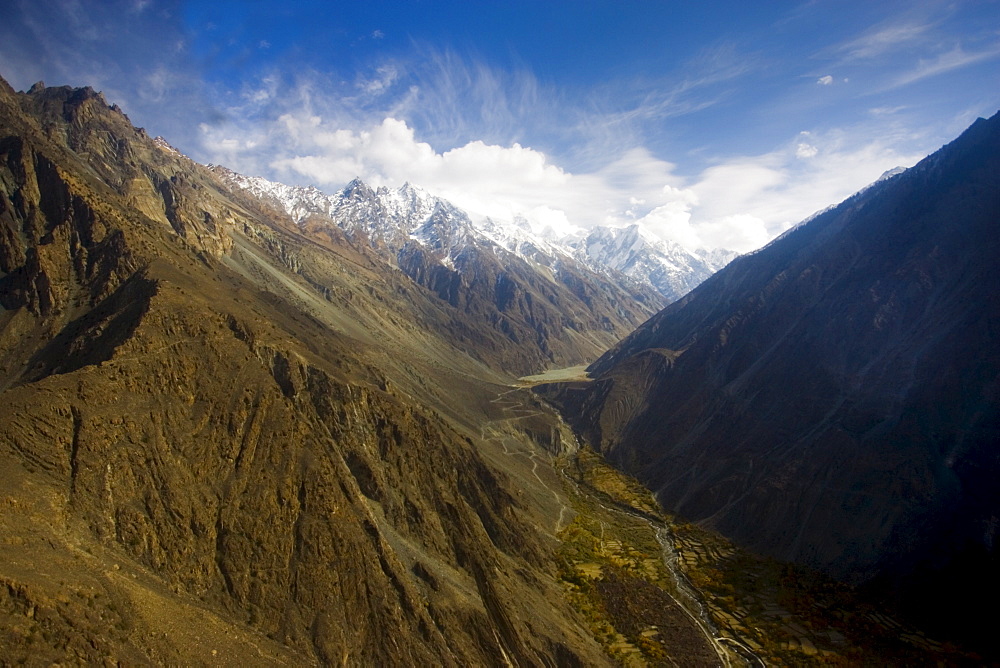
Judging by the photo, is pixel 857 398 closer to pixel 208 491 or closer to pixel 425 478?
pixel 425 478

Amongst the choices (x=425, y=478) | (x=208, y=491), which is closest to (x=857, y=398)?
(x=425, y=478)

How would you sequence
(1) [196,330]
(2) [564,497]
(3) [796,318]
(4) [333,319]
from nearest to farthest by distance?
(1) [196,330] < (2) [564,497] < (3) [796,318] < (4) [333,319]

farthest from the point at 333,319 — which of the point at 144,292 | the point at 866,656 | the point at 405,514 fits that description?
the point at 866,656

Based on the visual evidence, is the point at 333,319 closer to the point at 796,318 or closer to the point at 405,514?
the point at 405,514

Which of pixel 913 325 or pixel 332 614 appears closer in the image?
pixel 332 614

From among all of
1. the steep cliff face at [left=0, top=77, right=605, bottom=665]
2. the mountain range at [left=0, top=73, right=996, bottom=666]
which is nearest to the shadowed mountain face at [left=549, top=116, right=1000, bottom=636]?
the mountain range at [left=0, top=73, right=996, bottom=666]

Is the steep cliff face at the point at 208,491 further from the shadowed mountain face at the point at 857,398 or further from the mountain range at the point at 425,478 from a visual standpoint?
the shadowed mountain face at the point at 857,398

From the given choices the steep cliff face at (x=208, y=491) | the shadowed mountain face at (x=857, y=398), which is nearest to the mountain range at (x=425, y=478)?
the steep cliff face at (x=208, y=491)
